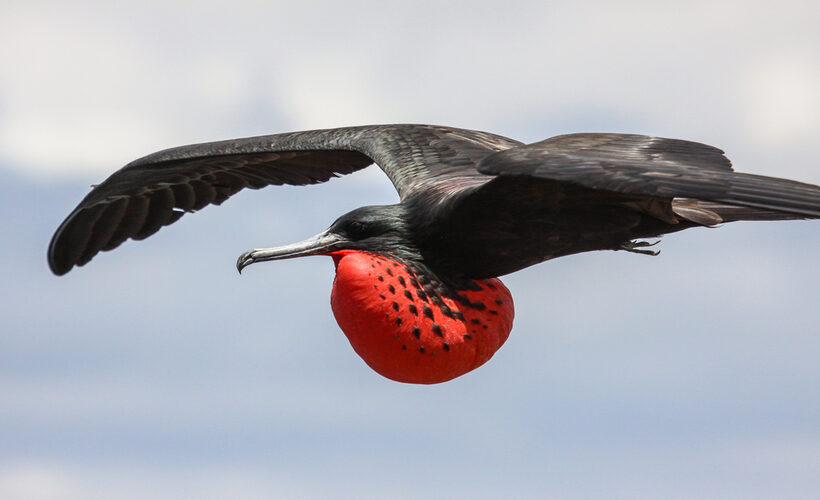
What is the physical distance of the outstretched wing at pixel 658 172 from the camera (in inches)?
269

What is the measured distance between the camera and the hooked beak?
856 cm

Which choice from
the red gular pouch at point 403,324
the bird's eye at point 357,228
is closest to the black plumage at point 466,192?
the bird's eye at point 357,228

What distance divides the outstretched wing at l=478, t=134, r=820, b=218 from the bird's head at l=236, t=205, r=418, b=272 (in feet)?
3.99

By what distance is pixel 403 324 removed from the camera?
8.16 metres

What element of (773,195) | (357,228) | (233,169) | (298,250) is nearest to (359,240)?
(357,228)

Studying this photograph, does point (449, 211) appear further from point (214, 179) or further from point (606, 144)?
point (214, 179)

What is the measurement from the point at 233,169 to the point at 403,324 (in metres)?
3.13

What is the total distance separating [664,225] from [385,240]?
5.62 feet

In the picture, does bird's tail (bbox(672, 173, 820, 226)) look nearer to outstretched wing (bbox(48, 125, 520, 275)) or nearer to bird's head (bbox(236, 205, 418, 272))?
bird's head (bbox(236, 205, 418, 272))

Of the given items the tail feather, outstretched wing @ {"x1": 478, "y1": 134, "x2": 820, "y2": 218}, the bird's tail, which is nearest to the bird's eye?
outstretched wing @ {"x1": 478, "y1": 134, "x2": 820, "y2": 218}

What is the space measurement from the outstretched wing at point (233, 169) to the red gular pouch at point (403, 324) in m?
1.21

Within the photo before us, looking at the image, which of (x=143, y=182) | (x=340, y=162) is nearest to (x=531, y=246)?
(x=340, y=162)

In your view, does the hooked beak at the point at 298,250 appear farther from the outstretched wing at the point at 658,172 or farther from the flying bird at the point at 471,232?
the outstretched wing at the point at 658,172

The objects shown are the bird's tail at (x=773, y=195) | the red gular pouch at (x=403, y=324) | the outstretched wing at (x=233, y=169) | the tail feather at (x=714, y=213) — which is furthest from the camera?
the outstretched wing at (x=233, y=169)
